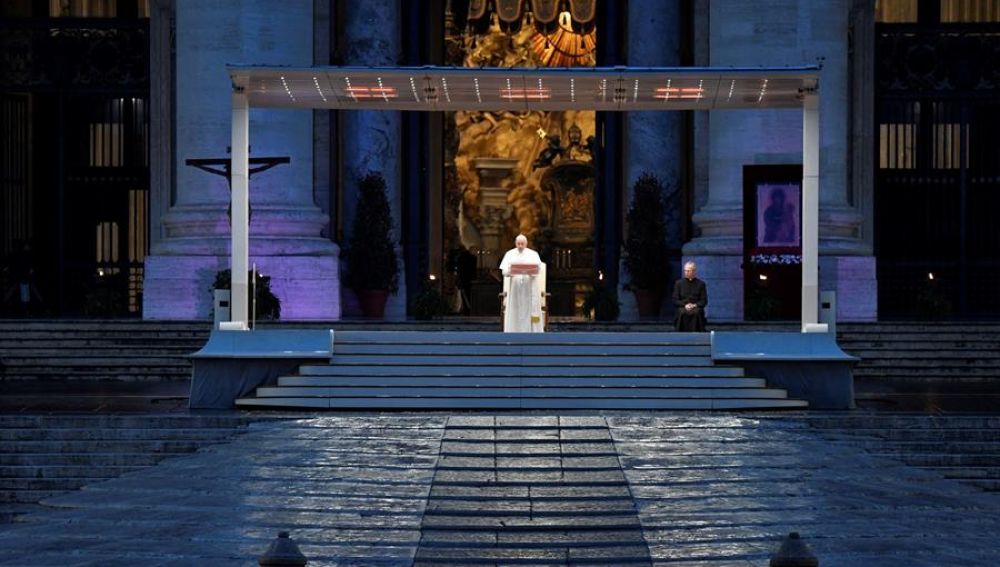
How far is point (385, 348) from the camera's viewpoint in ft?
80.7

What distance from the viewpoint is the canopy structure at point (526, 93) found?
80.5ft

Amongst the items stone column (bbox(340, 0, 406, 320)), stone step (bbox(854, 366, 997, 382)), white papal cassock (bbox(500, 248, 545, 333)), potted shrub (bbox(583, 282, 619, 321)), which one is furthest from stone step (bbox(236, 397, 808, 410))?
stone column (bbox(340, 0, 406, 320))

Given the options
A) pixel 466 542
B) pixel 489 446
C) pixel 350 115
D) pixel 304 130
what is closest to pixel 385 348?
pixel 489 446

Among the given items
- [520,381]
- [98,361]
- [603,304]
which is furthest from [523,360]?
[603,304]

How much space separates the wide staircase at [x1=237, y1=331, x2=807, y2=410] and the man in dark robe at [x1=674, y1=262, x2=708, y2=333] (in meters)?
3.04

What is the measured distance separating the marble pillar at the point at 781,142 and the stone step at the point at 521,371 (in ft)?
32.4

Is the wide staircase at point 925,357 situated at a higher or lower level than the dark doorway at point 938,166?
lower

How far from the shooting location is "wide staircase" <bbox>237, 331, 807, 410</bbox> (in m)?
23.2

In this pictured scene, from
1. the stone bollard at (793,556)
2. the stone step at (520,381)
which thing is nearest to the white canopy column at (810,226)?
the stone step at (520,381)

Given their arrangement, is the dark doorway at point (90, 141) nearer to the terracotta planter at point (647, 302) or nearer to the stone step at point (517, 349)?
the terracotta planter at point (647, 302)

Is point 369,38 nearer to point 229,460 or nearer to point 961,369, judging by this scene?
point 961,369

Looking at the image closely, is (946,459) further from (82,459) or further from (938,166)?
(938,166)

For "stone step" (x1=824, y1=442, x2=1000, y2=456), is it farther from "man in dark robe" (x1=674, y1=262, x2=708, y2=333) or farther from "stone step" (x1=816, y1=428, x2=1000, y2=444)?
"man in dark robe" (x1=674, y1=262, x2=708, y2=333)

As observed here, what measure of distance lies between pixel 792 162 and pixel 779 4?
2.78 m
